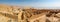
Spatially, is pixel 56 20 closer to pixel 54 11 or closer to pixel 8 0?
pixel 54 11

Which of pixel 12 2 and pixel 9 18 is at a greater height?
pixel 12 2

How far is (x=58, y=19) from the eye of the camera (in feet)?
2.37

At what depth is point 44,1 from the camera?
796 millimetres

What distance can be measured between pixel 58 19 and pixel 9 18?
32 cm

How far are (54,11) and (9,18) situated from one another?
12.5 inches

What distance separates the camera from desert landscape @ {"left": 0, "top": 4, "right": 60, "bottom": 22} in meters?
0.70

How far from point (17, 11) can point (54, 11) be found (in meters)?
0.26

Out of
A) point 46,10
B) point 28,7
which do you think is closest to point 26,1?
point 28,7

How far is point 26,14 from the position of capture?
733mm

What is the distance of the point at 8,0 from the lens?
0.79 metres

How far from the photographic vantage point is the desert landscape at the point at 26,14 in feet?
2.29

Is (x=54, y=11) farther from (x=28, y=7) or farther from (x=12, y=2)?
(x=12, y=2)

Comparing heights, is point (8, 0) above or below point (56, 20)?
above

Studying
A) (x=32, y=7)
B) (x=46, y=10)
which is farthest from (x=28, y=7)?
(x=46, y=10)
